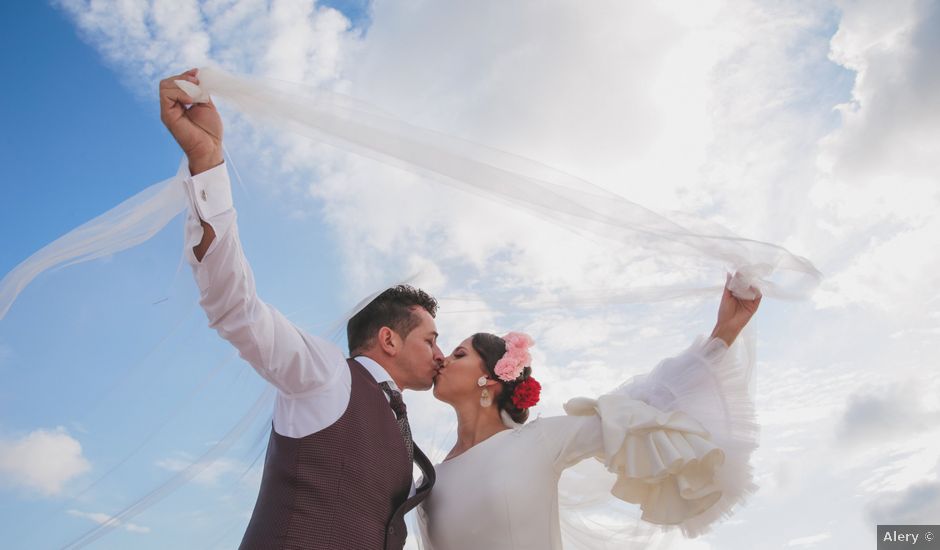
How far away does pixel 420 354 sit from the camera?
12.9 ft

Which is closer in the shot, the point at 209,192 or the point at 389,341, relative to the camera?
the point at 209,192

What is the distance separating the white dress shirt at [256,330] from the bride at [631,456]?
1.18 metres

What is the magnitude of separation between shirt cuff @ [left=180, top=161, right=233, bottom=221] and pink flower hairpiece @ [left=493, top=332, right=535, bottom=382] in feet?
7.07

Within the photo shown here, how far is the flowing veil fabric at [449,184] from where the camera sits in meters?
3.31

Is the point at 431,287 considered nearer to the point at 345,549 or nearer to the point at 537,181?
the point at 537,181

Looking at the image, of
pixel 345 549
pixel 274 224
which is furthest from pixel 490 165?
pixel 345 549

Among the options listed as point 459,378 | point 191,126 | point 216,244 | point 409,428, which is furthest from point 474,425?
point 191,126

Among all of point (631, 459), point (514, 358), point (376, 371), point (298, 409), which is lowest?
point (298, 409)

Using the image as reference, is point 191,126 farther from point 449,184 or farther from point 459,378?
point 459,378

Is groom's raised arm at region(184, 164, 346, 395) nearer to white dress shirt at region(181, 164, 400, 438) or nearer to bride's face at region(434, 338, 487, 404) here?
white dress shirt at region(181, 164, 400, 438)

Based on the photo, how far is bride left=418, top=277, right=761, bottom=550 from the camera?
12.2 feet

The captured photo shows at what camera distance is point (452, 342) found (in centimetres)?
464

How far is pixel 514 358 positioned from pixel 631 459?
3.25 feet

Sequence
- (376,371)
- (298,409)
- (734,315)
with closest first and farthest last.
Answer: (298,409) < (376,371) < (734,315)
